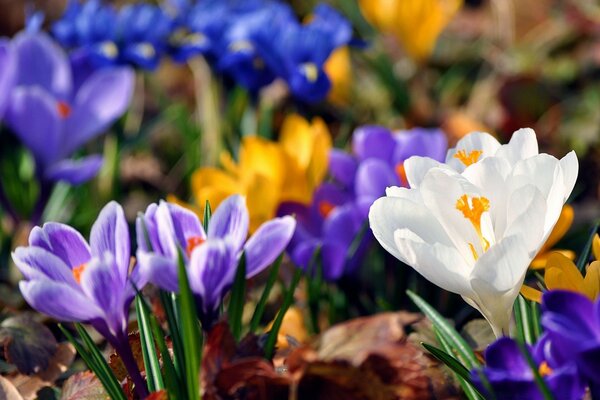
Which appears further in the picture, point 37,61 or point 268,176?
point 37,61

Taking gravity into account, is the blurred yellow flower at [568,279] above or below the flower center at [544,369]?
above

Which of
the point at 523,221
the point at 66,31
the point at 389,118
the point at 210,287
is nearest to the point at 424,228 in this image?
the point at 523,221

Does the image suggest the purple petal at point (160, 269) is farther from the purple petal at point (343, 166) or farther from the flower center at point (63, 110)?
the flower center at point (63, 110)

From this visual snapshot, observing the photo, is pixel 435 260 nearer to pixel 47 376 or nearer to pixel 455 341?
pixel 455 341

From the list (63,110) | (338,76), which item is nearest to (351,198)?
(63,110)

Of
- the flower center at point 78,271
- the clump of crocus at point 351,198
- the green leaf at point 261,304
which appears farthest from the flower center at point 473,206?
the clump of crocus at point 351,198

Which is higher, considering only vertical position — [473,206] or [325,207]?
[473,206]

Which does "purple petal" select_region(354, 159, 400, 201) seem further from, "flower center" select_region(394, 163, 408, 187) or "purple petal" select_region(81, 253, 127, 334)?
"purple petal" select_region(81, 253, 127, 334)
